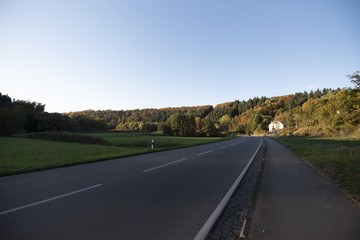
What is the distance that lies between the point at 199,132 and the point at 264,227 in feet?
257

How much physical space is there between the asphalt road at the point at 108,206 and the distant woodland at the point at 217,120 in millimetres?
16400

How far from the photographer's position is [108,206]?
147 inches

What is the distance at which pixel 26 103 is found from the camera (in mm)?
79500

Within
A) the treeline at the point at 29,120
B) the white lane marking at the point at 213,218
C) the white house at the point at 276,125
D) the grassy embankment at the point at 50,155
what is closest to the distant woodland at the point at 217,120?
the treeline at the point at 29,120

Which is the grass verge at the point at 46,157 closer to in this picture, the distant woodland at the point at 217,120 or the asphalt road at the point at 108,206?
the asphalt road at the point at 108,206

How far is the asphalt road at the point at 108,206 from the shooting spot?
279 centimetres

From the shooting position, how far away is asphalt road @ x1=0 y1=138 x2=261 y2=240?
2.79 meters

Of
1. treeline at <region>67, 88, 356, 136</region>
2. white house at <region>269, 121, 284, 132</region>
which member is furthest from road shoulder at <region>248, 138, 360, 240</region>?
white house at <region>269, 121, 284, 132</region>

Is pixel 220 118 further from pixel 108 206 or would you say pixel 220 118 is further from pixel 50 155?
pixel 108 206

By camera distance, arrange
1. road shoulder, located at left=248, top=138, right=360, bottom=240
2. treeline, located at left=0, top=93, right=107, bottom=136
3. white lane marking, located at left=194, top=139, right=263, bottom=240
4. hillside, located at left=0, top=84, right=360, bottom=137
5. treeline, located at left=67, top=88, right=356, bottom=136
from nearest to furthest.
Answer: white lane marking, located at left=194, top=139, right=263, bottom=240 → road shoulder, located at left=248, top=138, right=360, bottom=240 → hillside, located at left=0, top=84, right=360, bottom=137 → treeline, located at left=0, top=93, right=107, bottom=136 → treeline, located at left=67, top=88, right=356, bottom=136

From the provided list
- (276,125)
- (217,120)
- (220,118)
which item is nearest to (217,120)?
(217,120)

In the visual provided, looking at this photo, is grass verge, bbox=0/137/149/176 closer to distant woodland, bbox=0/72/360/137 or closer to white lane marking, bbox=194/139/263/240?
white lane marking, bbox=194/139/263/240

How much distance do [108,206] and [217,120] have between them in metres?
103

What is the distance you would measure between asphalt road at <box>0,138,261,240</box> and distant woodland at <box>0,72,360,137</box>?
646 inches
